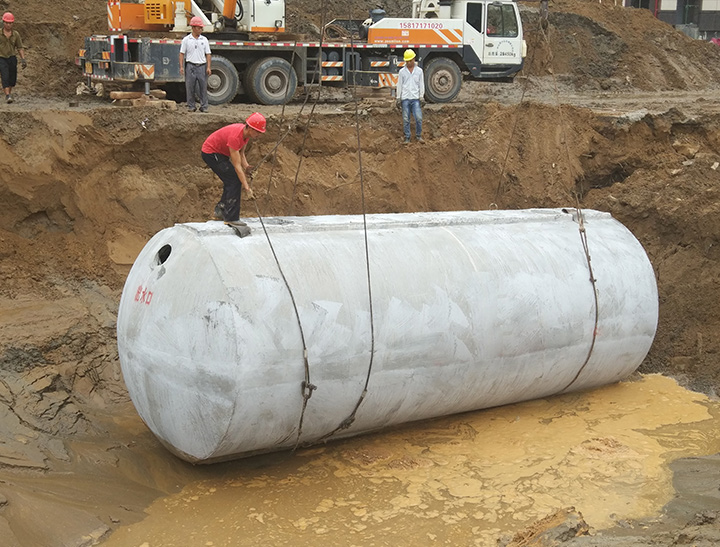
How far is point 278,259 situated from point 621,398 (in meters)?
4.41

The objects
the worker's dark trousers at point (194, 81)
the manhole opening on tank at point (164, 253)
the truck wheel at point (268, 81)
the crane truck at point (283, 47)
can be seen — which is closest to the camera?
the manhole opening on tank at point (164, 253)

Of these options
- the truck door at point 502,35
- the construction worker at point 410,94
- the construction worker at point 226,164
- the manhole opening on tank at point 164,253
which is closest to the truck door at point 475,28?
the truck door at point 502,35

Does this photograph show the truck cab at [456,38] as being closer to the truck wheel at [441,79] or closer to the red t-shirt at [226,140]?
the truck wheel at [441,79]

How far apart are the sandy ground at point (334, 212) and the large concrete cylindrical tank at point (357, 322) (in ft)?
1.65

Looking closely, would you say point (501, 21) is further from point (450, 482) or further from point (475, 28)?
point (450, 482)

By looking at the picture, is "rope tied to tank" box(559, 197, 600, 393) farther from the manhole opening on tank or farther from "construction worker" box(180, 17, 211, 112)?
"construction worker" box(180, 17, 211, 112)

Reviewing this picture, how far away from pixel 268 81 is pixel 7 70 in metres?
4.98

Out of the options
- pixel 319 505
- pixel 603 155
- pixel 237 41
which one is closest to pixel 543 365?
pixel 319 505

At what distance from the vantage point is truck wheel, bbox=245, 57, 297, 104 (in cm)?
1698

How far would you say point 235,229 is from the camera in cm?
711

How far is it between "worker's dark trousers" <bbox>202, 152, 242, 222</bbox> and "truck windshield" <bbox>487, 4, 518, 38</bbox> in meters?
11.7

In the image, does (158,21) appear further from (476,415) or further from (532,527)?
(532,527)

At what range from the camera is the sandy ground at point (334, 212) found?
6.71m

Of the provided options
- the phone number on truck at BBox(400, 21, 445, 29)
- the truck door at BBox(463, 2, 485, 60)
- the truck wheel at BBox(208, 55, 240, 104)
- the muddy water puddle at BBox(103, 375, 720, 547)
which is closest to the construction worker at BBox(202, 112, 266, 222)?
the muddy water puddle at BBox(103, 375, 720, 547)
